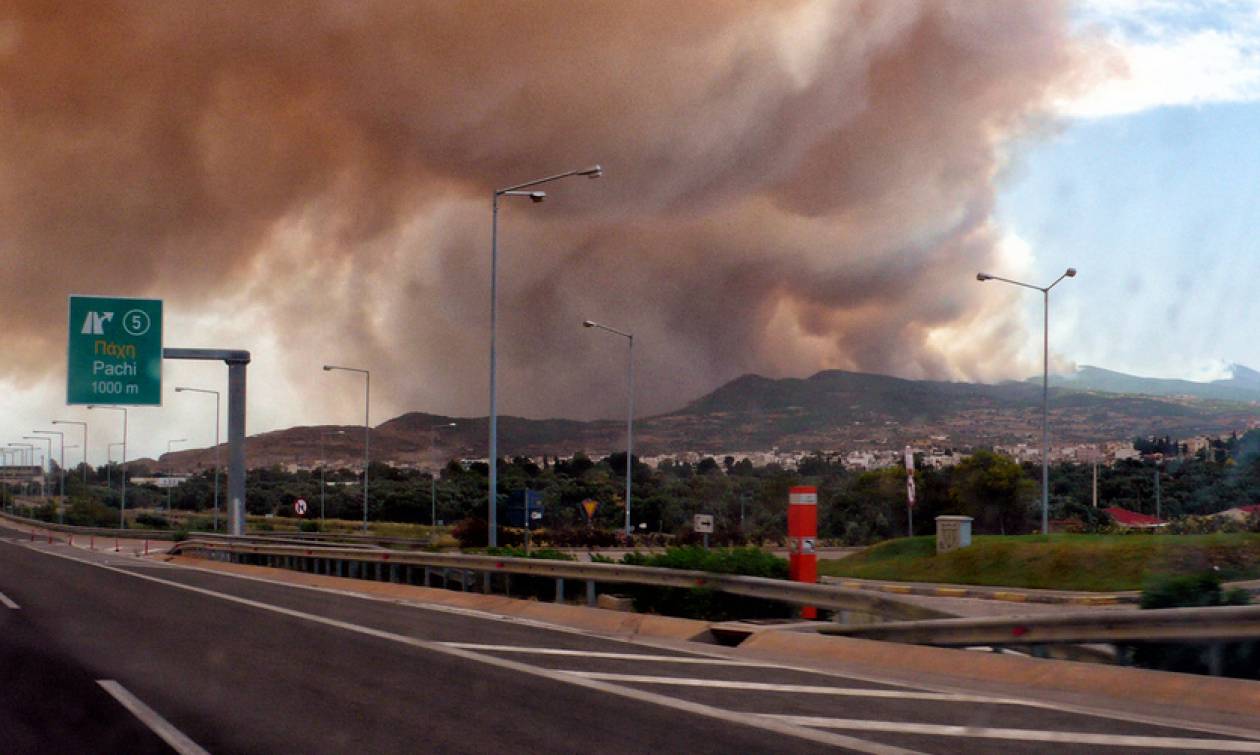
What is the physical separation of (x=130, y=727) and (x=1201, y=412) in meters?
78.0

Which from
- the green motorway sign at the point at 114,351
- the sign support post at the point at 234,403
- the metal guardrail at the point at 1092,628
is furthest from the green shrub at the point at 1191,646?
the sign support post at the point at 234,403

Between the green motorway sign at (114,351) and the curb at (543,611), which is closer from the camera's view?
the curb at (543,611)

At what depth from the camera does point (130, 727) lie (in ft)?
30.9

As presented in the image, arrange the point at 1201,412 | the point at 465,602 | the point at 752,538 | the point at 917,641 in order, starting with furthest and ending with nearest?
the point at 1201,412 < the point at 752,538 < the point at 465,602 < the point at 917,641

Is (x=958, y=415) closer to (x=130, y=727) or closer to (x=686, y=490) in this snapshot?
(x=686, y=490)

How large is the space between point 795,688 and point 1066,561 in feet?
84.7

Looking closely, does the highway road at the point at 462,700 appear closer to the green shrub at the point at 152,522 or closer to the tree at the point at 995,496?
the tree at the point at 995,496

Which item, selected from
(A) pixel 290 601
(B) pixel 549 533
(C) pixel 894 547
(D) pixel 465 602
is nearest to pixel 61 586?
(A) pixel 290 601

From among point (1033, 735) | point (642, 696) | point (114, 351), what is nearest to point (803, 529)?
point (642, 696)

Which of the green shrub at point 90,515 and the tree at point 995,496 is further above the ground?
the tree at point 995,496

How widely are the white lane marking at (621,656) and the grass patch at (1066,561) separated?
45.7 feet

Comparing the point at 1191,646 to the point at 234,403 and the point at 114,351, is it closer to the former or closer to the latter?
the point at 114,351

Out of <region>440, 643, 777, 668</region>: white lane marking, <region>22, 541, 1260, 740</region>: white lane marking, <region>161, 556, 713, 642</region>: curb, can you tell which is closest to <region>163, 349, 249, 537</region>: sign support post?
<region>161, 556, 713, 642</region>: curb

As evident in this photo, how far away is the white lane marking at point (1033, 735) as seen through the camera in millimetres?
8352
